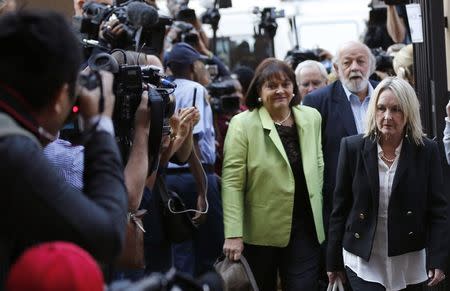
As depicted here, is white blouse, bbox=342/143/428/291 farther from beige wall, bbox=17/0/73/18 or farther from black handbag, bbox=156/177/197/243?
beige wall, bbox=17/0/73/18

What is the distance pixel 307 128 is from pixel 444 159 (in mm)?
962

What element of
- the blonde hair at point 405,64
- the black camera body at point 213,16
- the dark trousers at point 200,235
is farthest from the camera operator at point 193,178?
the black camera body at point 213,16

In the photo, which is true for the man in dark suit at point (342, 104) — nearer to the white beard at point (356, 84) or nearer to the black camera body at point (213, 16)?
the white beard at point (356, 84)

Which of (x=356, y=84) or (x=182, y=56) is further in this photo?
(x=182, y=56)

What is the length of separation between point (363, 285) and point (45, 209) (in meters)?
3.64

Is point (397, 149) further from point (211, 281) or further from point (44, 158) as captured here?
point (44, 158)

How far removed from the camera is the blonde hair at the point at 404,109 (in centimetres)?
608

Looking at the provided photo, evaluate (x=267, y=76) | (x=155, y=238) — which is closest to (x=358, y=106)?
(x=267, y=76)

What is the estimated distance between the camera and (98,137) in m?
2.84

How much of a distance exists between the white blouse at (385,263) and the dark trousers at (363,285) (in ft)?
0.09

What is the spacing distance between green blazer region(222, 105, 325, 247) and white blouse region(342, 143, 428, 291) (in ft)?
2.58

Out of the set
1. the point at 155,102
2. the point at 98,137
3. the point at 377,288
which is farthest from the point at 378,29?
the point at 98,137

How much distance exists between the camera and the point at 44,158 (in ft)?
8.57

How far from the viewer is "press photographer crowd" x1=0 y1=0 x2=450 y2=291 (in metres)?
2.60
